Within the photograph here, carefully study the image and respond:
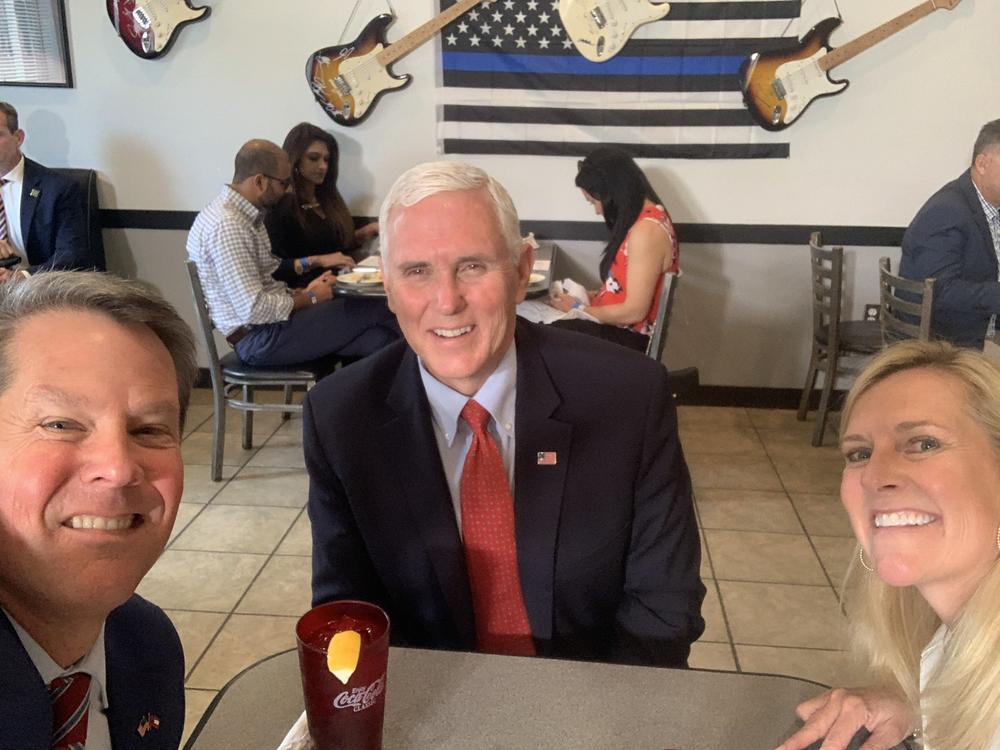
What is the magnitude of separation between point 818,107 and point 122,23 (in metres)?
3.52

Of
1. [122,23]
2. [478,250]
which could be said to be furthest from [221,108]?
[478,250]

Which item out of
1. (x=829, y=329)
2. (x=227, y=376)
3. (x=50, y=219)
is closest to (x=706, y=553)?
(x=829, y=329)

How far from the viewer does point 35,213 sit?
13.7ft

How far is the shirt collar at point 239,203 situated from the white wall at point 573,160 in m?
1.03

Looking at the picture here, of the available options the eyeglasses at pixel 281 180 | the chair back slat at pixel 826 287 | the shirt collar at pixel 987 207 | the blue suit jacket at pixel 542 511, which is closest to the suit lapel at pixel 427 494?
the blue suit jacket at pixel 542 511

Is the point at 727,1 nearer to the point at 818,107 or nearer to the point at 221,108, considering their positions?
the point at 818,107

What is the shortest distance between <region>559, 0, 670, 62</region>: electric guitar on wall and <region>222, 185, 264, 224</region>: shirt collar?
182 cm

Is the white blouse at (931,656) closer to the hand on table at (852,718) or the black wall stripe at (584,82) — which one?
the hand on table at (852,718)

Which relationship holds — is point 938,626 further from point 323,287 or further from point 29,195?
point 29,195

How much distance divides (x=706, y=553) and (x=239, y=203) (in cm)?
231

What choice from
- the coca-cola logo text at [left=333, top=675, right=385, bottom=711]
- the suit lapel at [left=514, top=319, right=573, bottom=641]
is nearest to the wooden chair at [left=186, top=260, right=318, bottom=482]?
the suit lapel at [left=514, top=319, right=573, bottom=641]

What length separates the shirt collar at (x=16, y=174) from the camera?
4.09 meters

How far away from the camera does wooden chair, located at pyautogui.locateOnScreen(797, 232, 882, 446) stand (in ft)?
13.0

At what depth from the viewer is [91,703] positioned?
3.21 ft
